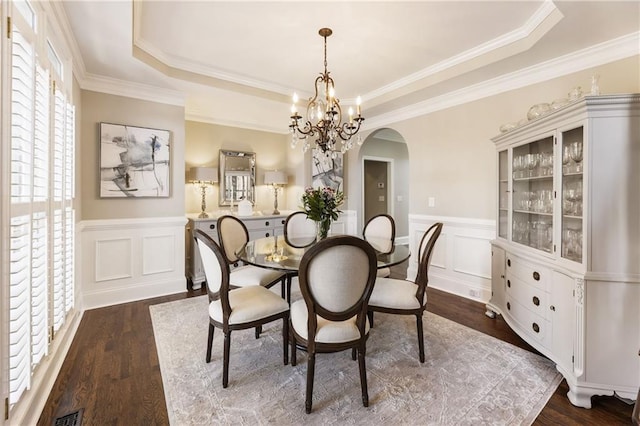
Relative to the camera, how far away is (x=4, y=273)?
1.26 m

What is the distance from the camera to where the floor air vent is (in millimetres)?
1586

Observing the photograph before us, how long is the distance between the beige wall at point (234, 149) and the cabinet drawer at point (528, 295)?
3776mm

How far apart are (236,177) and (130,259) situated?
2073 mm

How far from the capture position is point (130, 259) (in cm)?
346

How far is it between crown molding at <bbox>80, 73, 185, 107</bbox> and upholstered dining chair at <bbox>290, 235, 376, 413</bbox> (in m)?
3.10

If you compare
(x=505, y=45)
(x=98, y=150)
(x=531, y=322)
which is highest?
(x=505, y=45)

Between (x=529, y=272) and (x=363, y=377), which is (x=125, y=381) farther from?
(x=529, y=272)

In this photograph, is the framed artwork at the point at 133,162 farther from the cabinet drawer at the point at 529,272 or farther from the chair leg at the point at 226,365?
the cabinet drawer at the point at 529,272

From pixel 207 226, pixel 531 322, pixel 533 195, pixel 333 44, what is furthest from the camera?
pixel 207 226

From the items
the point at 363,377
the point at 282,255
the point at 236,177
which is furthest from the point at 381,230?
the point at 236,177

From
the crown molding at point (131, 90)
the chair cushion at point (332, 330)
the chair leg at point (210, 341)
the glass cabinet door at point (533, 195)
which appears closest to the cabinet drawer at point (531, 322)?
the glass cabinet door at point (533, 195)

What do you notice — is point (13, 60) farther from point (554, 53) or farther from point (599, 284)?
point (554, 53)

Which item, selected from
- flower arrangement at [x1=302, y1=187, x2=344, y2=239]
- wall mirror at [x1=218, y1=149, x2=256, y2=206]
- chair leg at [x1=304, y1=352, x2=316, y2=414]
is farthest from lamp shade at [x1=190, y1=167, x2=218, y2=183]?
chair leg at [x1=304, y1=352, x2=316, y2=414]

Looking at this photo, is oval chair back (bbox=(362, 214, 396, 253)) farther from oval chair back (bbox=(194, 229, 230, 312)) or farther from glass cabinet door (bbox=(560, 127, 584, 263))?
oval chair back (bbox=(194, 229, 230, 312))
